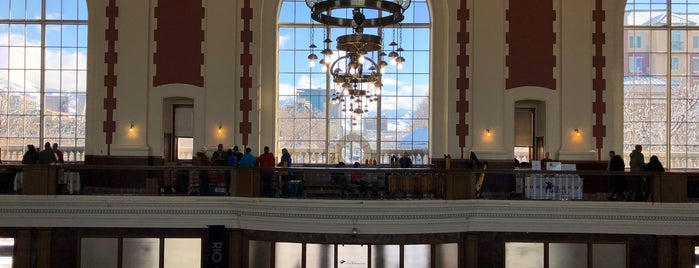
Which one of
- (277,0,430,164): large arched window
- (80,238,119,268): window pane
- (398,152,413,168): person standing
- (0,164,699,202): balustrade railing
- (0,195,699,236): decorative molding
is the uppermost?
(277,0,430,164): large arched window

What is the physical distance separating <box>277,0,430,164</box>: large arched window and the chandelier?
38 cm

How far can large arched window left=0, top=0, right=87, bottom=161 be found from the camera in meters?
16.5

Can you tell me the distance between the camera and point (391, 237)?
12062 mm

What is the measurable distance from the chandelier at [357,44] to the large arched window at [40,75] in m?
6.10

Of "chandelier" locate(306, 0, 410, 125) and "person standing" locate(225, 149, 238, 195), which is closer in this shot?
"chandelier" locate(306, 0, 410, 125)

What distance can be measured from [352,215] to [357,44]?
2.92 meters

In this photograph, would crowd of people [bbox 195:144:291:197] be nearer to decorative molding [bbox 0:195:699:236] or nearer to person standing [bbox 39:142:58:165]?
decorative molding [bbox 0:195:699:236]

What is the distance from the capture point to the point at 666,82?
16.2m

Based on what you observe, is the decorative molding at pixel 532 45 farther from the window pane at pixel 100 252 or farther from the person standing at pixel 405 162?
the window pane at pixel 100 252

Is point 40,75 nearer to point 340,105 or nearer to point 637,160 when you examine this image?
point 340,105

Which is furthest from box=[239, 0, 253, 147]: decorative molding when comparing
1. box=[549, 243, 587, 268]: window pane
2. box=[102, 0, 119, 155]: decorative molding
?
box=[549, 243, 587, 268]: window pane

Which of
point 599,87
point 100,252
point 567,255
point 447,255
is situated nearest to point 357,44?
point 447,255

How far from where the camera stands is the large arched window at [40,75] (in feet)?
54.2

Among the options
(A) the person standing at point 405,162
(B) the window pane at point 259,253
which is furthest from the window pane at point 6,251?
(A) the person standing at point 405,162
